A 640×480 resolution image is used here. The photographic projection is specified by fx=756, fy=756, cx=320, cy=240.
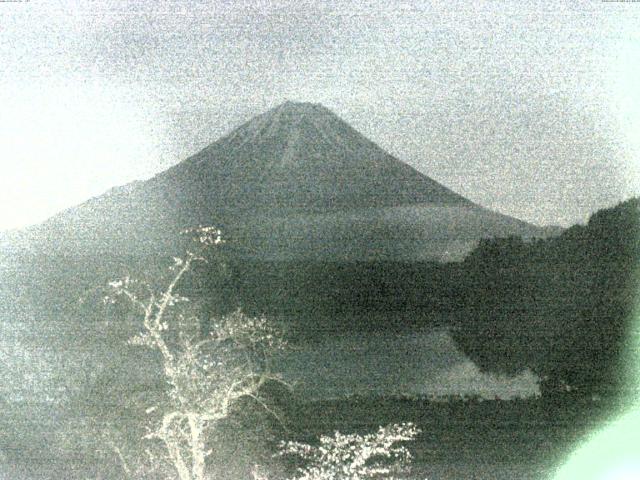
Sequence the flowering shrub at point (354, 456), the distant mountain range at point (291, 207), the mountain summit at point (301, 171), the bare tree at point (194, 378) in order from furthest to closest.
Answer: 1. the mountain summit at point (301, 171)
2. the distant mountain range at point (291, 207)
3. the flowering shrub at point (354, 456)
4. the bare tree at point (194, 378)

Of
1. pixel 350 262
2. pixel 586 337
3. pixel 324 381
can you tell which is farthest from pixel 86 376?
pixel 586 337

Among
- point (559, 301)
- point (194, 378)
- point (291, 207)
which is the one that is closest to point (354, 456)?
point (194, 378)

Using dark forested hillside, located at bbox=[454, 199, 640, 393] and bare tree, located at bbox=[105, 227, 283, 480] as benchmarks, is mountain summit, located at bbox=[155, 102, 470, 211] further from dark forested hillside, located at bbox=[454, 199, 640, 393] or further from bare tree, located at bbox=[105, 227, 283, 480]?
bare tree, located at bbox=[105, 227, 283, 480]

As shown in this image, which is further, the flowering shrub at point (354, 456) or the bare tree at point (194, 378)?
the flowering shrub at point (354, 456)

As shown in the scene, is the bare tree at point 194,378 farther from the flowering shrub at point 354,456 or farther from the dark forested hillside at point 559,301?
the dark forested hillside at point 559,301

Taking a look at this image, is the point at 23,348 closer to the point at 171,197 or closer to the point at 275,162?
the point at 171,197

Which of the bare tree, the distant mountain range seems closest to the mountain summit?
the distant mountain range

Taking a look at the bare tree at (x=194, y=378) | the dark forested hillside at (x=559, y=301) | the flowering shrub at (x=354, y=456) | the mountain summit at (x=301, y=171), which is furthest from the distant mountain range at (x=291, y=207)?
the flowering shrub at (x=354, y=456)
